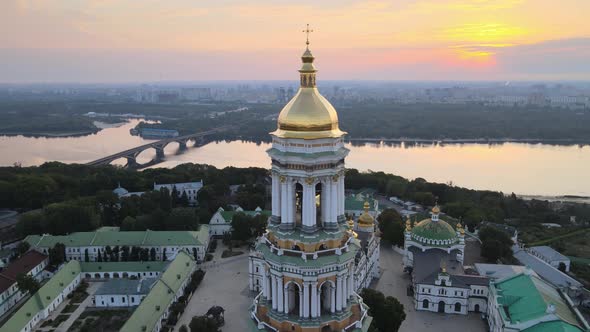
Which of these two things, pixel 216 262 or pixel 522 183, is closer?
pixel 216 262

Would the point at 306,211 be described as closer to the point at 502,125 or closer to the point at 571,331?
the point at 571,331

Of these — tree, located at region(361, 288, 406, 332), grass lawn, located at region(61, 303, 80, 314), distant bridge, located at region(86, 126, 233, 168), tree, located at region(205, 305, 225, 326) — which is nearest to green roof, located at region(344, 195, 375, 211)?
tree, located at region(205, 305, 225, 326)

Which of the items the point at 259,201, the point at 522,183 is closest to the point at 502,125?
the point at 522,183

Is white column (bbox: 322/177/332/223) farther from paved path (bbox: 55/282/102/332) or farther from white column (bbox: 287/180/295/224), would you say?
paved path (bbox: 55/282/102/332)

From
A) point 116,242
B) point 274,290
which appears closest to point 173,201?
point 116,242

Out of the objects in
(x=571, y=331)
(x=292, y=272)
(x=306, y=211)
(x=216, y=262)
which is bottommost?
(x=216, y=262)

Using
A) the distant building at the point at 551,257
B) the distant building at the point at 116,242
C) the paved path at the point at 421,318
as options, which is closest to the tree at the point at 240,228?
the distant building at the point at 116,242

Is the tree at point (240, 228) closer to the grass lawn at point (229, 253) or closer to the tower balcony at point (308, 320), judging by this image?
the grass lawn at point (229, 253)
